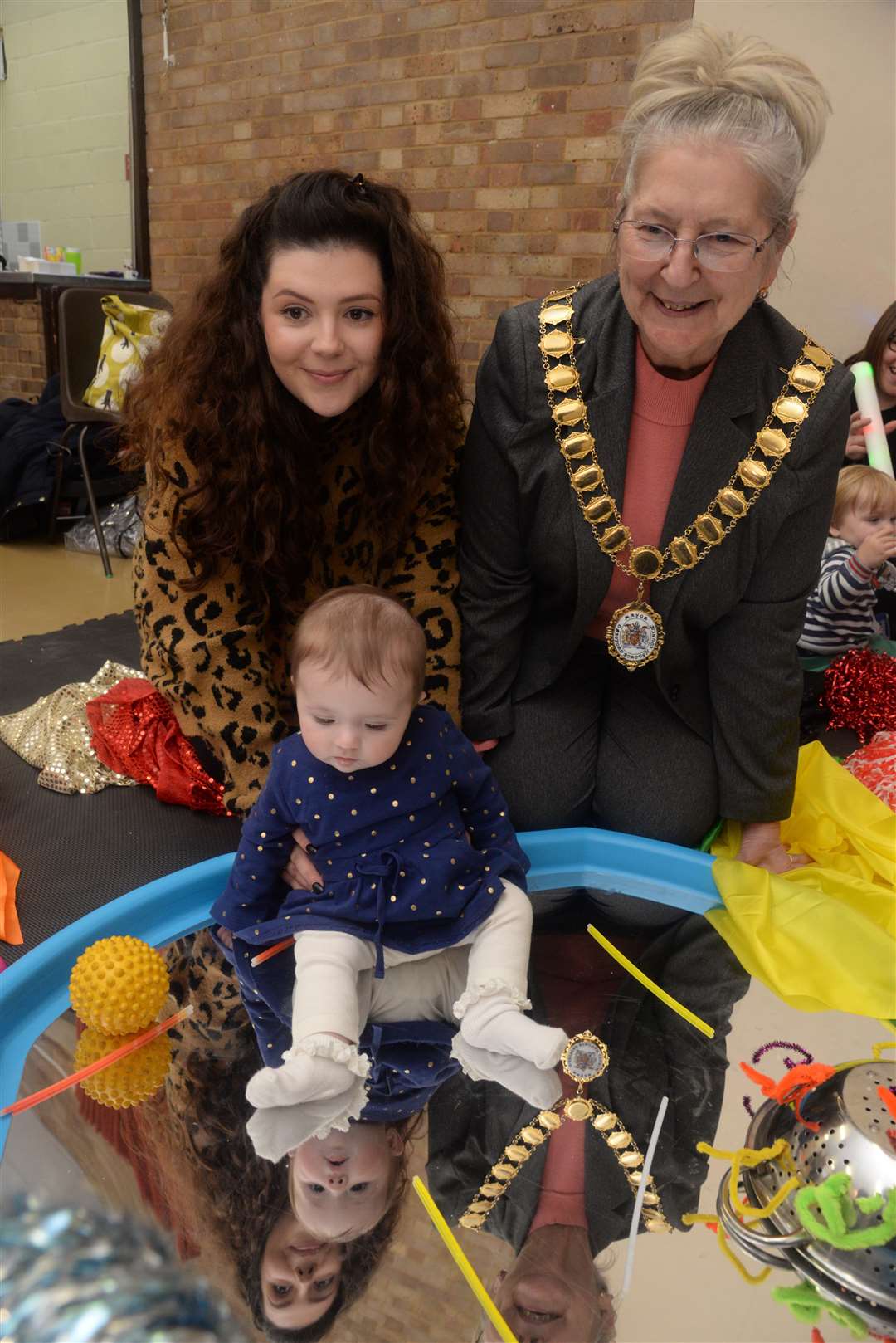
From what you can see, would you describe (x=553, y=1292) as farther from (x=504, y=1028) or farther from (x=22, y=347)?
(x=22, y=347)

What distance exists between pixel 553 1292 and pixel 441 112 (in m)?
4.40

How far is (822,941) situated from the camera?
164 centimetres

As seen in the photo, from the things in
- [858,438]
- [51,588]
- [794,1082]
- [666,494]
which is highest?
[666,494]

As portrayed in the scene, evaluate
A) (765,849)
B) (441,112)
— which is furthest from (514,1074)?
(441,112)

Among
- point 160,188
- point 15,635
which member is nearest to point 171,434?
point 15,635

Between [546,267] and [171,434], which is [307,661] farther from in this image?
[546,267]

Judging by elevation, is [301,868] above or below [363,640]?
below

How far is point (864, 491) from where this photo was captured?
2688 mm

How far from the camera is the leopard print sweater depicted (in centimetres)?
183

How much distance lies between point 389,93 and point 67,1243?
4.59m

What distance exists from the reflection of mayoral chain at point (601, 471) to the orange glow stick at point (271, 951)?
0.80 meters

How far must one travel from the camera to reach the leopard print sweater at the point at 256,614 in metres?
1.83

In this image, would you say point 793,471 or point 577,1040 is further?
point 793,471

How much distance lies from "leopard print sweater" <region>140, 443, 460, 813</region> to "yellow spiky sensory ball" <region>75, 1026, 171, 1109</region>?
510 mm
